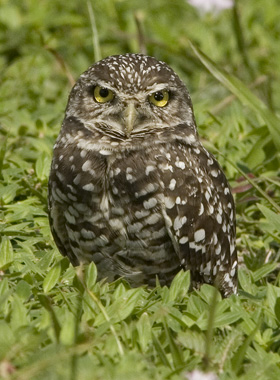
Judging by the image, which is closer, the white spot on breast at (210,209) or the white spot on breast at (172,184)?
the white spot on breast at (172,184)

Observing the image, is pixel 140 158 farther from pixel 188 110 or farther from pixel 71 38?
pixel 71 38

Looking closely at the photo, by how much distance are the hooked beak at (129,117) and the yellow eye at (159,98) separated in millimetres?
139

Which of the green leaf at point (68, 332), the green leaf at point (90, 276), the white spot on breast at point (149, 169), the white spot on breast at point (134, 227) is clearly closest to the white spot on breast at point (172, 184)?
the white spot on breast at point (149, 169)

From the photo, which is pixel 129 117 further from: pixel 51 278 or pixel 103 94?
pixel 51 278

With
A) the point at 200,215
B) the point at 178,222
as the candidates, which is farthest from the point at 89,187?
the point at 200,215

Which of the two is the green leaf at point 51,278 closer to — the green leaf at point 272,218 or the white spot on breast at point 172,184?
the white spot on breast at point 172,184

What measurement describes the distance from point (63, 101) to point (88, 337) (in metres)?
3.49

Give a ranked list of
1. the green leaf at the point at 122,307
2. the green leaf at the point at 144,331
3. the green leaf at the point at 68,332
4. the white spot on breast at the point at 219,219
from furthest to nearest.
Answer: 1. the white spot on breast at the point at 219,219
2. the green leaf at the point at 122,307
3. the green leaf at the point at 144,331
4. the green leaf at the point at 68,332

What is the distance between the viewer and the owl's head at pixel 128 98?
4316 millimetres

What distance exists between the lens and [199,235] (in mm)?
4309

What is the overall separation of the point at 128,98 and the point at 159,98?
178 millimetres

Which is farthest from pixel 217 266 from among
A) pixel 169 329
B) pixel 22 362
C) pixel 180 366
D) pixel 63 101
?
pixel 63 101

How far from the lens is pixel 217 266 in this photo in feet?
14.6

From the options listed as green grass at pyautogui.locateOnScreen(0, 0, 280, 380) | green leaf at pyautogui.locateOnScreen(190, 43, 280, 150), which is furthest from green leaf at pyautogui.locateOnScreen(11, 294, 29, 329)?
green leaf at pyautogui.locateOnScreen(190, 43, 280, 150)
